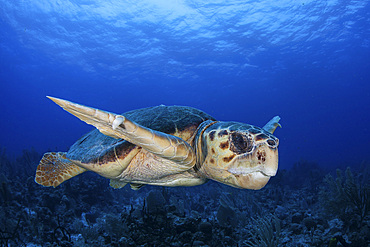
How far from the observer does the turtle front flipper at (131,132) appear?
146 cm

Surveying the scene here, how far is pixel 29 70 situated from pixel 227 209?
137 feet

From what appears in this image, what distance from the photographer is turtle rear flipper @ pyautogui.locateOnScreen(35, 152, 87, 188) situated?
348cm

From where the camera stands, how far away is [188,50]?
24094mm

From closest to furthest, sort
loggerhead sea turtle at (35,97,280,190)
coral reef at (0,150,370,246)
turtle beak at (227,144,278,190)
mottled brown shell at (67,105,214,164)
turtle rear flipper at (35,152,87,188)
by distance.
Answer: loggerhead sea turtle at (35,97,280,190), turtle beak at (227,144,278,190), mottled brown shell at (67,105,214,164), coral reef at (0,150,370,246), turtle rear flipper at (35,152,87,188)

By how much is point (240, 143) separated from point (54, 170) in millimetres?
3336

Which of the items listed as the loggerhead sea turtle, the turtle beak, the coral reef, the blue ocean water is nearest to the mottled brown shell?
the loggerhead sea turtle

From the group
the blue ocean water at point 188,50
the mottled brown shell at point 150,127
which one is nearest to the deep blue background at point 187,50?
the blue ocean water at point 188,50

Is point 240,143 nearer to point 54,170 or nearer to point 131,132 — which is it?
point 131,132

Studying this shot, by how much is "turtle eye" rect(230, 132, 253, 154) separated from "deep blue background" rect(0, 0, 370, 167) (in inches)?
629

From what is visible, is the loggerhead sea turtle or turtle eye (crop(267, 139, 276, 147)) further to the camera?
turtle eye (crop(267, 139, 276, 147))

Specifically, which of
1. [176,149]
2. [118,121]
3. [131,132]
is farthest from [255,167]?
[118,121]

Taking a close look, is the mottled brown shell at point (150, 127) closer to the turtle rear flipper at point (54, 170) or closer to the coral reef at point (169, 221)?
the turtle rear flipper at point (54, 170)

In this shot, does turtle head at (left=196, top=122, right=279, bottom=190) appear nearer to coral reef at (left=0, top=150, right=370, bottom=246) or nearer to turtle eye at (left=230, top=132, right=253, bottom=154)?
turtle eye at (left=230, top=132, right=253, bottom=154)

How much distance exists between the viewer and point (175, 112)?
2961mm
